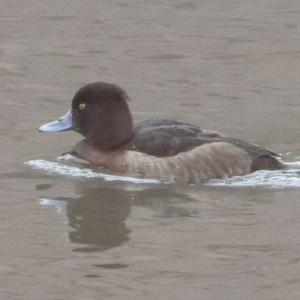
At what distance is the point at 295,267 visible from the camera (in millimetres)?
8180

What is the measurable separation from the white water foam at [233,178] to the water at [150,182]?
19 millimetres

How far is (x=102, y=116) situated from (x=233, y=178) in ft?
3.37

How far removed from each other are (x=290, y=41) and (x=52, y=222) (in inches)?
280

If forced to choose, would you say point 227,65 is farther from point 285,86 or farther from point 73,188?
point 73,188

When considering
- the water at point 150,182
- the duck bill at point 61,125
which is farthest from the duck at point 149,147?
the water at point 150,182

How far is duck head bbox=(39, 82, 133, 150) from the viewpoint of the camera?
10719mm

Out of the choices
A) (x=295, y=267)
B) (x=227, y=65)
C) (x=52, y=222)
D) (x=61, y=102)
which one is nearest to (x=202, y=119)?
(x=61, y=102)

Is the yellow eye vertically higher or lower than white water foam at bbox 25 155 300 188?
higher

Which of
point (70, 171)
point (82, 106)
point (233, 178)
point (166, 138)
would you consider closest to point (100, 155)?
point (70, 171)

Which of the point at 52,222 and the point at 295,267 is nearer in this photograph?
the point at 295,267

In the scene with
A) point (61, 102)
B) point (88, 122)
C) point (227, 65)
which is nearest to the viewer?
point (88, 122)

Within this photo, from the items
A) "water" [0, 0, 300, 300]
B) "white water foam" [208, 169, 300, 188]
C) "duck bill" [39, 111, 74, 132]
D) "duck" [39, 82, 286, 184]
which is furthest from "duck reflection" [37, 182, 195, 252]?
"duck bill" [39, 111, 74, 132]

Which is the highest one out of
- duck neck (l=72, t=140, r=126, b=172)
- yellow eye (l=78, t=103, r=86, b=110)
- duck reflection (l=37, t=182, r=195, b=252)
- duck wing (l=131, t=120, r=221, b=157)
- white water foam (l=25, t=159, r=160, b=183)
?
yellow eye (l=78, t=103, r=86, b=110)

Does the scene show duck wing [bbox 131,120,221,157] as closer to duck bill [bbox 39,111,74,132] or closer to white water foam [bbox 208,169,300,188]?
white water foam [bbox 208,169,300,188]
